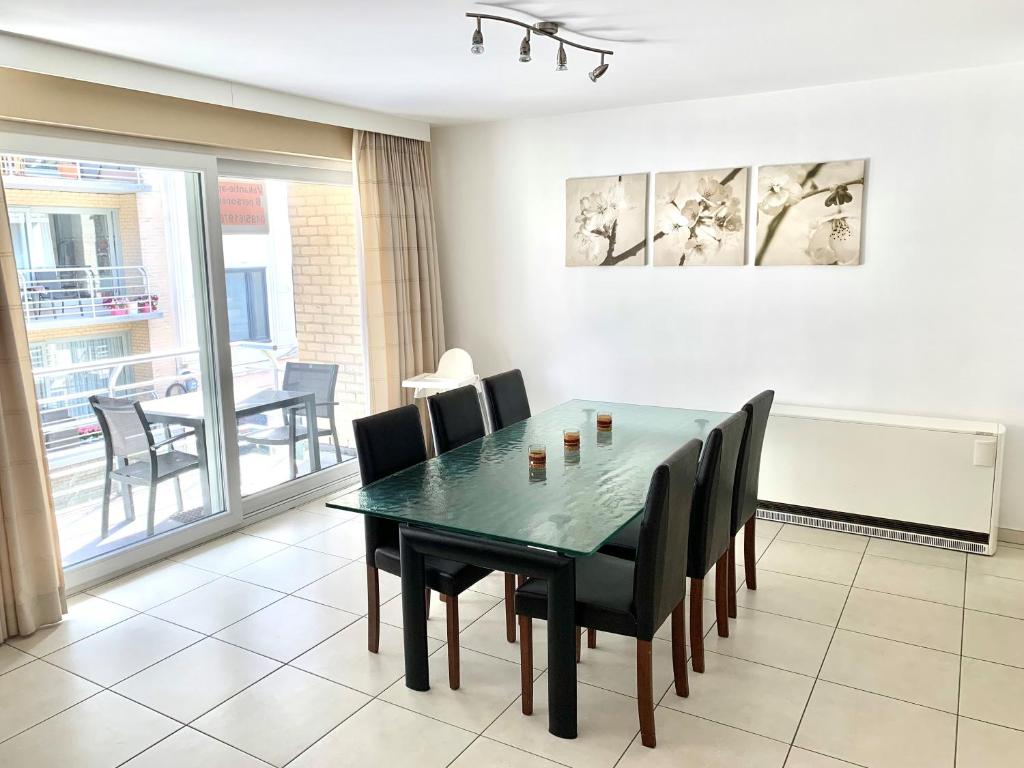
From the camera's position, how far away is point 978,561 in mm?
3994

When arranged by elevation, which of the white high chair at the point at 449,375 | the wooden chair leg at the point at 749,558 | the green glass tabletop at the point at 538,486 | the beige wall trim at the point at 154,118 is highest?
the beige wall trim at the point at 154,118

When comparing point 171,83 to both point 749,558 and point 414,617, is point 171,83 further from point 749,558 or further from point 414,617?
point 749,558

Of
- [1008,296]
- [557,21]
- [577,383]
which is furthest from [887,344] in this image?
[557,21]

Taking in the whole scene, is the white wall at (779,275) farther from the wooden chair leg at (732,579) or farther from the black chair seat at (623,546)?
the black chair seat at (623,546)

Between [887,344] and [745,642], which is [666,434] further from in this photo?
[887,344]

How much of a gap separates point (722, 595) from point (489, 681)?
1017 millimetres

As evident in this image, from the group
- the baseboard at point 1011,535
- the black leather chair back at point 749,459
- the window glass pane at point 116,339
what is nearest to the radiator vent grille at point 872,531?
the baseboard at point 1011,535

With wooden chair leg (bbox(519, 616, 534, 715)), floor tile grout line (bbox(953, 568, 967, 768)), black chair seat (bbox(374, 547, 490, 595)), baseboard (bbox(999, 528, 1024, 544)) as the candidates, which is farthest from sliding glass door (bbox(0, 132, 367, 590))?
baseboard (bbox(999, 528, 1024, 544))

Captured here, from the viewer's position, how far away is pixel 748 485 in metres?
3.46

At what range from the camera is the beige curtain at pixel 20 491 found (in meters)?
3.19

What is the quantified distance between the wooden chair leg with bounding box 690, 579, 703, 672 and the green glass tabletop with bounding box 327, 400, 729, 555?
438mm

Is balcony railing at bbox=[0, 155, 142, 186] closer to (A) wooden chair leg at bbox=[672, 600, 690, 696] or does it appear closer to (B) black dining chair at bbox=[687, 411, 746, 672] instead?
(B) black dining chair at bbox=[687, 411, 746, 672]

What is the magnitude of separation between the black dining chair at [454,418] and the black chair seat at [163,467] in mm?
1528

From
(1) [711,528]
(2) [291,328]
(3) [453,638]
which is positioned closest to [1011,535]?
(1) [711,528]
